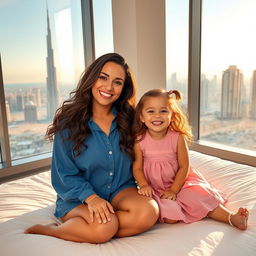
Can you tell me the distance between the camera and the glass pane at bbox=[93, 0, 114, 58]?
9.32 ft

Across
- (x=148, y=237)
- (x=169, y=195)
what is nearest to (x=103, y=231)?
(x=148, y=237)

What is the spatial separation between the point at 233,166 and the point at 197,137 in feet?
3.54

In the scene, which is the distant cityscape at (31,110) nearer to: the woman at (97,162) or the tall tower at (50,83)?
the tall tower at (50,83)

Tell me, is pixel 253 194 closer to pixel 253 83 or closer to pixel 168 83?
pixel 253 83

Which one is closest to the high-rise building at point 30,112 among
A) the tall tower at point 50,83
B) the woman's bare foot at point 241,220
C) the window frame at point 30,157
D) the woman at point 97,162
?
the tall tower at point 50,83

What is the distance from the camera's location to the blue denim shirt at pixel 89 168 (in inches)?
53.1

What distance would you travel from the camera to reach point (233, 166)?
1.87 m

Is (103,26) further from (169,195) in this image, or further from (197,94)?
(169,195)

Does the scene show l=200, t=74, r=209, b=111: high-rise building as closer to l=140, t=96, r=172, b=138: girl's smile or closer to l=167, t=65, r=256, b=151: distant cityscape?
l=167, t=65, r=256, b=151: distant cityscape

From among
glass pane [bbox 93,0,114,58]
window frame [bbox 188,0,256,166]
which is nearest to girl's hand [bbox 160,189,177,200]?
window frame [bbox 188,0,256,166]

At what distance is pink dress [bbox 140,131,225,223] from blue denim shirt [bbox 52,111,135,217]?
17cm

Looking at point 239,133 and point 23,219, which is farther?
point 239,133

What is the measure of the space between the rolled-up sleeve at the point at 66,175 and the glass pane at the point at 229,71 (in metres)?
1.68

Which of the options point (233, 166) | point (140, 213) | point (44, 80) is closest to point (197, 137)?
point (233, 166)
